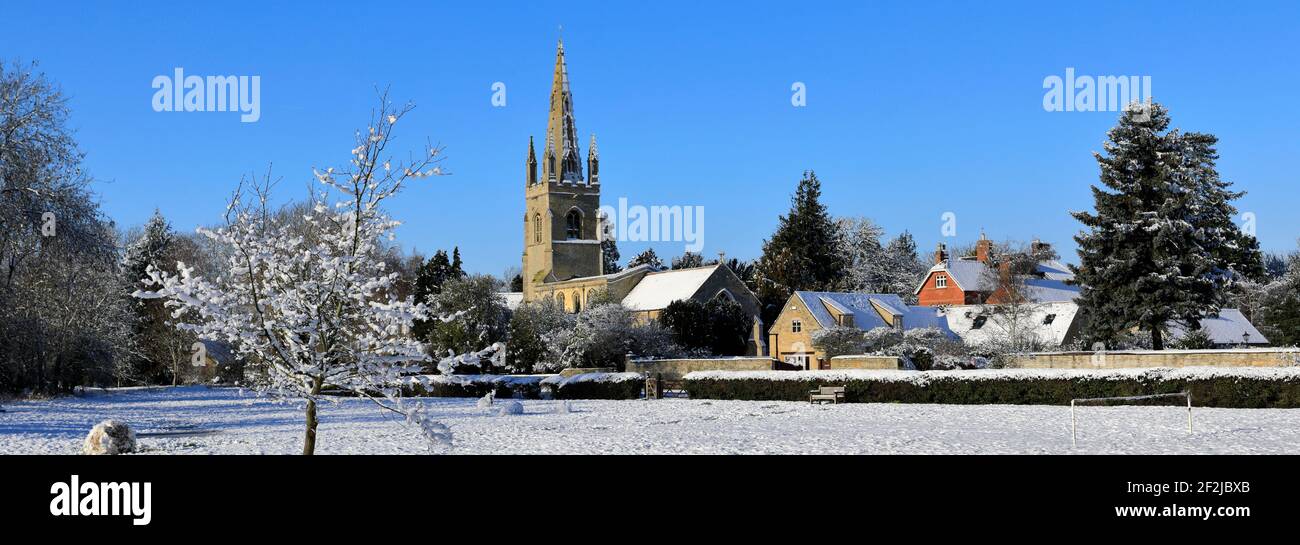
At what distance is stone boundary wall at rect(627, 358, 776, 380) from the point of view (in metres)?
43.5

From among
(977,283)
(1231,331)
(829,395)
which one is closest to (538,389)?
(829,395)

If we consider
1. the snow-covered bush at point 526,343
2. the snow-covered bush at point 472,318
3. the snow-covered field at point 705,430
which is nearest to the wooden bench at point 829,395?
the snow-covered field at point 705,430

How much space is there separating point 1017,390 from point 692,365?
19564mm

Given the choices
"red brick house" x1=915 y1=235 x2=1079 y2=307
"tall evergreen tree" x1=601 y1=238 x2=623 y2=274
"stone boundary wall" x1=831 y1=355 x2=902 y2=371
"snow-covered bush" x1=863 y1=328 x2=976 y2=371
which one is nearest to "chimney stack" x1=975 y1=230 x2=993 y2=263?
"red brick house" x1=915 y1=235 x2=1079 y2=307

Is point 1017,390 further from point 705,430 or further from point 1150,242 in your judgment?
point 1150,242

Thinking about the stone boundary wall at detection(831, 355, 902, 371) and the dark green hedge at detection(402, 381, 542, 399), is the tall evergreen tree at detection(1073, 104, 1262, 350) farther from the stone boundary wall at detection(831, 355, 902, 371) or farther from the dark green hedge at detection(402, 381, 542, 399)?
the dark green hedge at detection(402, 381, 542, 399)

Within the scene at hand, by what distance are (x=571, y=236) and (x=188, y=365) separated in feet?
143

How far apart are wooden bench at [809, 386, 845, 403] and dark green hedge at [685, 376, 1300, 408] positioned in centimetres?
59

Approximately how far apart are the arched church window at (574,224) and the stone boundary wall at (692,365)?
51.7 m

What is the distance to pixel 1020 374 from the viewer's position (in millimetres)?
31953
